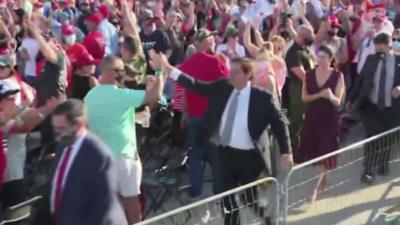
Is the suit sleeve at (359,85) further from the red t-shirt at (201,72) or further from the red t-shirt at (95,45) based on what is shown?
the red t-shirt at (95,45)

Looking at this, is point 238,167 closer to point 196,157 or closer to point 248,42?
point 196,157

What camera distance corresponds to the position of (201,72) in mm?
8047

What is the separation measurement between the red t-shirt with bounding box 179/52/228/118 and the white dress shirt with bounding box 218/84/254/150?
1.43 m

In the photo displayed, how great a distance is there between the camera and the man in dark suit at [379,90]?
28.1 feet

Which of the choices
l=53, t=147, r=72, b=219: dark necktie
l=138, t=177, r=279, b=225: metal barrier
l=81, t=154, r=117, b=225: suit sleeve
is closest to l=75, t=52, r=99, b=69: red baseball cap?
l=138, t=177, r=279, b=225: metal barrier

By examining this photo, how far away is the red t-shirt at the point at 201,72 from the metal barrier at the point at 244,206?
2093 millimetres

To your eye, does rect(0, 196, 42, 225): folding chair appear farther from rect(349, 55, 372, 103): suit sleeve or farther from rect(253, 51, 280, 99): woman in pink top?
rect(349, 55, 372, 103): suit sleeve

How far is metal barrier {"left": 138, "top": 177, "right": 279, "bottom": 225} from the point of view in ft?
19.1

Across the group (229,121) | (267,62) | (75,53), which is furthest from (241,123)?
(75,53)

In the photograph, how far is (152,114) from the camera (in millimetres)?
8781

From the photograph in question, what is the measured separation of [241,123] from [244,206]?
82cm

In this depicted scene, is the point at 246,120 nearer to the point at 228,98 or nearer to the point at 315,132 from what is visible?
the point at 228,98

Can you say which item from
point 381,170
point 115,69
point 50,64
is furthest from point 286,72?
point 115,69

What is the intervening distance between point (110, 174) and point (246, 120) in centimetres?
202
